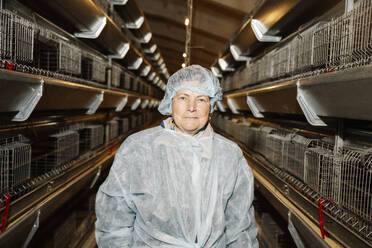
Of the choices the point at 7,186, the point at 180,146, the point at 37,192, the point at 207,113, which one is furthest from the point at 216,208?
the point at 37,192

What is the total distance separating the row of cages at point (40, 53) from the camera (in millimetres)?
1880

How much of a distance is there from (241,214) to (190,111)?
569mm

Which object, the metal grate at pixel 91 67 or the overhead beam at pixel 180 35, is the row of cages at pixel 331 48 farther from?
the overhead beam at pixel 180 35

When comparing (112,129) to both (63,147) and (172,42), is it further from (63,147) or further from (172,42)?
(172,42)

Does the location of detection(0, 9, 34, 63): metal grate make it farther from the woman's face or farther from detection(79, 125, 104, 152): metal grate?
detection(79, 125, 104, 152): metal grate

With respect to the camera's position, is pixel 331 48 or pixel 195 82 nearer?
pixel 195 82

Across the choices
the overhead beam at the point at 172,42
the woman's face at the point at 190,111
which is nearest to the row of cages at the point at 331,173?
the woman's face at the point at 190,111

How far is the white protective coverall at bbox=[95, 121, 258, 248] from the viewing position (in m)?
1.41

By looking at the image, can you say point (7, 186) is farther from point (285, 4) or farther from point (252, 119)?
point (252, 119)

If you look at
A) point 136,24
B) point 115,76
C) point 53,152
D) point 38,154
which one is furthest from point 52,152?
point 136,24

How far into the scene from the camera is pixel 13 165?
196cm

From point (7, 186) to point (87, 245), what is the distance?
137cm

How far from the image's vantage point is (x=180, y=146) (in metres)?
1.50

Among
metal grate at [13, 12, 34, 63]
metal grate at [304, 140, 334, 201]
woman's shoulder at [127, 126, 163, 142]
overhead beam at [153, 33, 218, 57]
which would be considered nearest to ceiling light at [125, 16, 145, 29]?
metal grate at [13, 12, 34, 63]
